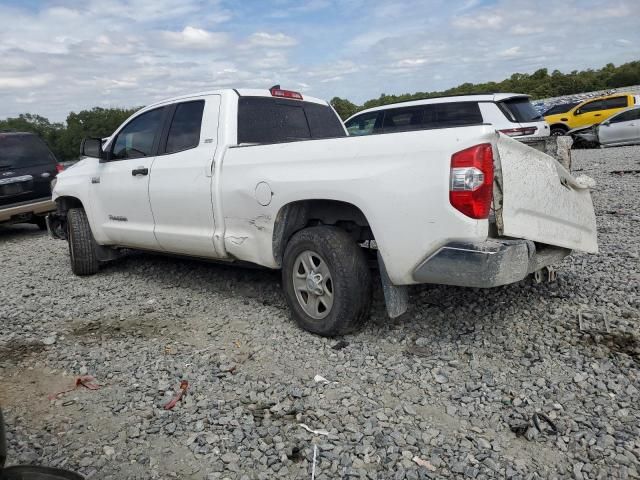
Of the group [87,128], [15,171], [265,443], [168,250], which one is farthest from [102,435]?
[87,128]

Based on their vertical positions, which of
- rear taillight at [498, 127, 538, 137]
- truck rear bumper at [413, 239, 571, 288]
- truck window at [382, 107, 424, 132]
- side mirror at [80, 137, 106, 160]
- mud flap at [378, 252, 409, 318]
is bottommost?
mud flap at [378, 252, 409, 318]

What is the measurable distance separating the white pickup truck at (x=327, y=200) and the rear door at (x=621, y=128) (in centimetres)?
1525

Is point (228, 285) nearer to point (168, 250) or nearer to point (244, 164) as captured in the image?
point (168, 250)

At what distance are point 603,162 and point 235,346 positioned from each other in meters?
12.6

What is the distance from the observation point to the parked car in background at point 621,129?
17.1 meters

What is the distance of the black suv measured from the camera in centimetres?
905

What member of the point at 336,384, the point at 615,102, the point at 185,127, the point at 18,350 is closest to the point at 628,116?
the point at 615,102

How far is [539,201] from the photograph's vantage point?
338 cm

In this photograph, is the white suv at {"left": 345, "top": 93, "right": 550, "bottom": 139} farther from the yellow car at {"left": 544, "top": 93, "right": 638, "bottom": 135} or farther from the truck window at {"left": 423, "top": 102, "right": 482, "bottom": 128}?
the yellow car at {"left": 544, "top": 93, "right": 638, "bottom": 135}

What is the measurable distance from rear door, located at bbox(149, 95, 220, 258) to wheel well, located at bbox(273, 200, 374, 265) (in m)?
0.69

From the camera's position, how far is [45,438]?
2.85m

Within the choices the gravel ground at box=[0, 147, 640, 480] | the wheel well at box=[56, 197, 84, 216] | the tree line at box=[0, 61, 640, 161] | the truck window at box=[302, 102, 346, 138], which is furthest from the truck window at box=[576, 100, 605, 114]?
the wheel well at box=[56, 197, 84, 216]

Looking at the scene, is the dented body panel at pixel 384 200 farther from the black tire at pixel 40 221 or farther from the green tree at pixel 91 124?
the green tree at pixel 91 124

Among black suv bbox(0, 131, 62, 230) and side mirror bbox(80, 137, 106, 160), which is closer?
side mirror bbox(80, 137, 106, 160)
